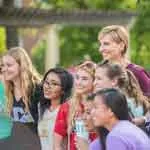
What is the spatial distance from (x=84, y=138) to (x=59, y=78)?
2.45 feet

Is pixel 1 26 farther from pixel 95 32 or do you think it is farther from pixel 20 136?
pixel 20 136

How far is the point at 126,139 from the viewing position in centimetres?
501

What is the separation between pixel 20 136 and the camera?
22.9 ft

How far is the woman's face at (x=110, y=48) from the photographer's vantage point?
6.40 m

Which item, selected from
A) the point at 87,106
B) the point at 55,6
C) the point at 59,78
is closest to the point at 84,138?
the point at 87,106

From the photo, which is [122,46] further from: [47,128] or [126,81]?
[47,128]

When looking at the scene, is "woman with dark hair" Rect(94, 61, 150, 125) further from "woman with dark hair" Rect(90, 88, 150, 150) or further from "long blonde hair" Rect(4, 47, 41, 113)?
"long blonde hair" Rect(4, 47, 41, 113)

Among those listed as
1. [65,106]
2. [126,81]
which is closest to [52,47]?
[65,106]

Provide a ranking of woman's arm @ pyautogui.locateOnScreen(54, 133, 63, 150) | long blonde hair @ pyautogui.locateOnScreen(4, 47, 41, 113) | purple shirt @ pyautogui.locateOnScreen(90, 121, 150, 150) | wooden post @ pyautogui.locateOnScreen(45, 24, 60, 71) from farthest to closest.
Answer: wooden post @ pyautogui.locateOnScreen(45, 24, 60, 71), long blonde hair @ pyautogui.locateOnScreen(4, 47, 41, 113), woman's arm @ pyautogui.locateOnScreen(54, 133, 63, 150), purple shirt @ pyautogui.locateOnScreen(90, 121, 150, 150)

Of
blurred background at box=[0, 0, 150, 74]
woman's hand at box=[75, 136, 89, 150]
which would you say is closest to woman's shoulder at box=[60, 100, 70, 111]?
woman's hand at box=[75, 136, 89, 150]

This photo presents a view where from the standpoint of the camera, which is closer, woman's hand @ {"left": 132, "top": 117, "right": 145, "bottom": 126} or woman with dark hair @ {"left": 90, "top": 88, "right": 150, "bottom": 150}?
woman with dark hair @ {"left": 90, "top": 88, "right": 150, "bottom": 150}

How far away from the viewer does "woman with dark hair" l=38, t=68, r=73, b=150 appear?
268 inches

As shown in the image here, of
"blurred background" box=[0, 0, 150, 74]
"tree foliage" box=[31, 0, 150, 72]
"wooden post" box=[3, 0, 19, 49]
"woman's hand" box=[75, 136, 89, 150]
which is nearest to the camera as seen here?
"woman's hand" box=[75, 136, 89, 150]

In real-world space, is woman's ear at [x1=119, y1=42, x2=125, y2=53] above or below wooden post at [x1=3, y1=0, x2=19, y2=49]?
above
